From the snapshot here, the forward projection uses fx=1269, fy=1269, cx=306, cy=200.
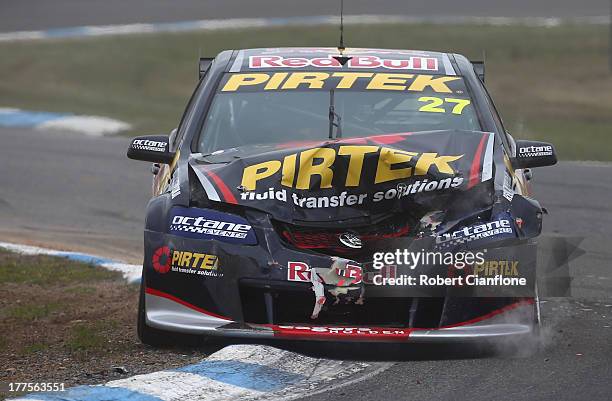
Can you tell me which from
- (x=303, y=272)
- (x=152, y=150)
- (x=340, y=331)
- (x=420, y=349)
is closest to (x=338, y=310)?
(x=340, y=331)

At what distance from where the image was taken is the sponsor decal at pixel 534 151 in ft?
20.6

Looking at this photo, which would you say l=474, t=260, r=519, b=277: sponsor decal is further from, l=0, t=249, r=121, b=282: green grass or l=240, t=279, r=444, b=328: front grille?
l=0, t=249, r=121, b=282: green grass

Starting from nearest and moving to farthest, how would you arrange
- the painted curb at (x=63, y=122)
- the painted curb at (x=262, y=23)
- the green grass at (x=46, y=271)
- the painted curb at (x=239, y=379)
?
the painted curb at (x=239, y=379)
the green grass at (x=46, y=271)
the painted curb at (x=63, y=122)
the painted curb at (x=262, y=23)

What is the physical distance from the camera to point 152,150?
6.27 meters

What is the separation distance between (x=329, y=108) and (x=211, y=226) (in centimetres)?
138

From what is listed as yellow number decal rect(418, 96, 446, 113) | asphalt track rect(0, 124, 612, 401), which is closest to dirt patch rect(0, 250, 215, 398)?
asphalt track rect(0, 124, 612, 401)

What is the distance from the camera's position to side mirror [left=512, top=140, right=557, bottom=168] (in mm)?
6234

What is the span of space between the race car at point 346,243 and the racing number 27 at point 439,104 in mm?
495

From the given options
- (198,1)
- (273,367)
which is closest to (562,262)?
→ (273,367)

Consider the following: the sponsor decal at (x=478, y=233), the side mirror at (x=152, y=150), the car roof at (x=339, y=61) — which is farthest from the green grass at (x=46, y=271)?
the sponsor decal at (x=478, y=233)

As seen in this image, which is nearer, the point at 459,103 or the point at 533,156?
the point at 533,156

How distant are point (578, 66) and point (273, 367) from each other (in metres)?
15.7

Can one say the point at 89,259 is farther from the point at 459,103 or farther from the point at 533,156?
the point at 533,156

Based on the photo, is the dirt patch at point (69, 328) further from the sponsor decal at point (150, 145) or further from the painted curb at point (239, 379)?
the sponsor decal at point (150, 145)
